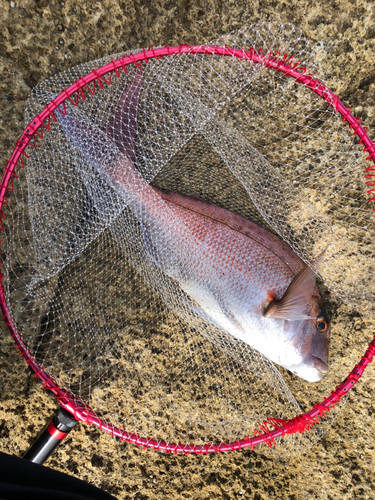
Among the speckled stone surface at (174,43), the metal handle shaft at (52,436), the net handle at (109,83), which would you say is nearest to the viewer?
the net handle at (109,83)

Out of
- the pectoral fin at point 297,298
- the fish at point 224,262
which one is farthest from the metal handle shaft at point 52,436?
the pectoral fin at point 297,298

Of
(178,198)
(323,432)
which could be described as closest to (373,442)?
(323,432)

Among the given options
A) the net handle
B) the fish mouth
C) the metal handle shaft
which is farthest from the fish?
the metal handle shaft

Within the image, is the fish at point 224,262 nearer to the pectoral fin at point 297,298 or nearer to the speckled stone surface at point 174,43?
the pectoral fin at point 297,298

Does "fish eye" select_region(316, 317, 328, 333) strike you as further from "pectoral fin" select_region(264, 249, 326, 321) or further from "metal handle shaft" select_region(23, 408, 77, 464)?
"metal handle shaft" select_region(23, 408, 77, 464)

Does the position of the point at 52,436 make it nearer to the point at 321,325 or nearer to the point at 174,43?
the point at 321,325

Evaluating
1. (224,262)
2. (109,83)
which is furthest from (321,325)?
(109,83)
